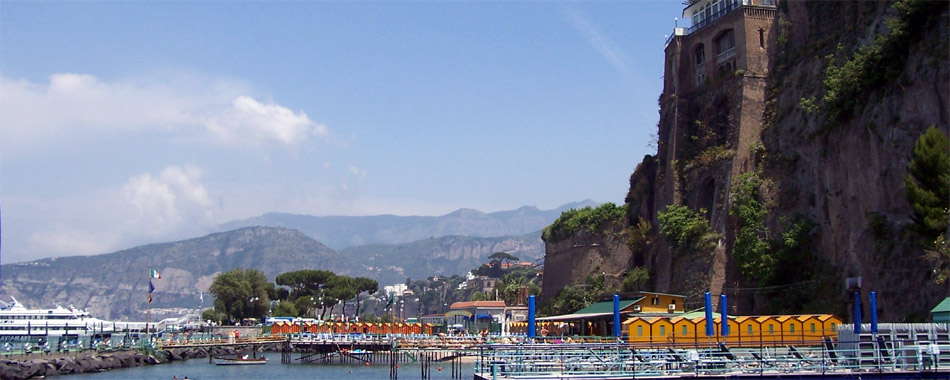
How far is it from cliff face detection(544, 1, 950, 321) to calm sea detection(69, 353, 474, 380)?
2301 centimetres

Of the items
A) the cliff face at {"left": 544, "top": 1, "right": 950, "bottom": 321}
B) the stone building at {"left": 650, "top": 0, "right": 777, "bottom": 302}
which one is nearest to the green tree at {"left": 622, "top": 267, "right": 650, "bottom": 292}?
the cliff face at {"left": 544, "top": 1, "right": 950, "bottom": 321}

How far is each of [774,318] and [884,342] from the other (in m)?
20.9

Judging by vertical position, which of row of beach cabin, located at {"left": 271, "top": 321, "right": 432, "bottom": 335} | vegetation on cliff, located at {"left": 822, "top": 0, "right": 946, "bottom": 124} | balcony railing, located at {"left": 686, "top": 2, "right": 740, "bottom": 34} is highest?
balcony railing, located at {"left": 686, "top": 2, "right": 740, "bottom": 34}

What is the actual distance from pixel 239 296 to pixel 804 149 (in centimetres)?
10035

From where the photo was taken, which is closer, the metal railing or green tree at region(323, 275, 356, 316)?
the metal railing

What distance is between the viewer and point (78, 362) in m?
82.2

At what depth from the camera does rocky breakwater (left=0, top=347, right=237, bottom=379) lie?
2840 inches

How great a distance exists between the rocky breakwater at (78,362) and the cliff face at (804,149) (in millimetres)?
49773

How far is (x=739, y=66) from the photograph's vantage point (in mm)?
76875

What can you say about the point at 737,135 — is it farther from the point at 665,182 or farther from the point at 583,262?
the point at 583,262

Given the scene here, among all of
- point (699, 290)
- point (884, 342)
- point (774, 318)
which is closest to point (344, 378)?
point (699, 290)

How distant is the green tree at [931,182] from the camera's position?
160ft

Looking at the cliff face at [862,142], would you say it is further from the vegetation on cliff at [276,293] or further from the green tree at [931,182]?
the vegetation on cliff at [276,293]

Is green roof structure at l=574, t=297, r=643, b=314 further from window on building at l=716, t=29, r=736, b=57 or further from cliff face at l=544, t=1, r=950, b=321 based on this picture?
window on building at l=716, t=29, r=736, b=57
